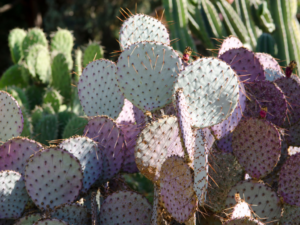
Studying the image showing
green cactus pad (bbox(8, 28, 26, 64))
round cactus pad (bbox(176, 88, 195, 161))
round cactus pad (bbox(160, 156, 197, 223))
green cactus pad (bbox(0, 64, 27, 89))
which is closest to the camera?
round cactus pad (bbox(176, 88, 195, 161))

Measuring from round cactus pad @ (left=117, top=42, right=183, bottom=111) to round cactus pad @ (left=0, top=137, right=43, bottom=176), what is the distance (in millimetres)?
620

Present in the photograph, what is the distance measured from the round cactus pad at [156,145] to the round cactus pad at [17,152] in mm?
647

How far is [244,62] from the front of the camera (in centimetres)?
183

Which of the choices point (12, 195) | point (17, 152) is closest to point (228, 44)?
point (17, 152)

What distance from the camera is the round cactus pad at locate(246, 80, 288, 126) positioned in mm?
1771

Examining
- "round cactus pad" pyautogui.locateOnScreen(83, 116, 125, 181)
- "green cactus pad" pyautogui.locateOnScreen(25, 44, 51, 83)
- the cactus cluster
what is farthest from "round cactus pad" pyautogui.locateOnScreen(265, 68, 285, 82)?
"green cactus pad" pyautogui.locateOnScreen(25, 44, 51, 83)

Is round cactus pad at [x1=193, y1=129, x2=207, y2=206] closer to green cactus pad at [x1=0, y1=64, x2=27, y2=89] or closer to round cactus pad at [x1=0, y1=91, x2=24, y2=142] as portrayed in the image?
round cactus pad at [x1=0, y1=91, x2=24, y2=142]

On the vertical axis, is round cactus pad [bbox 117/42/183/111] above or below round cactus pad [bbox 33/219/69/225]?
above

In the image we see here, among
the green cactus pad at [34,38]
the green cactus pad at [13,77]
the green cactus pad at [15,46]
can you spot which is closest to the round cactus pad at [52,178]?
the green cactus pad at [13,77]

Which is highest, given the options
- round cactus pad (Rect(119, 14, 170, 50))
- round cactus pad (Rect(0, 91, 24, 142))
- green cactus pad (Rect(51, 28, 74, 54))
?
round cactus pad (Rect(119, 14, 170, 50))

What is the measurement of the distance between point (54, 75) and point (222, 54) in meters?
2.14

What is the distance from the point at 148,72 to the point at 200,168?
0.51 meters

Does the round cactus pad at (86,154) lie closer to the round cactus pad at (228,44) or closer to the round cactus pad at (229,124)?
the round cactus pad at (229,124)

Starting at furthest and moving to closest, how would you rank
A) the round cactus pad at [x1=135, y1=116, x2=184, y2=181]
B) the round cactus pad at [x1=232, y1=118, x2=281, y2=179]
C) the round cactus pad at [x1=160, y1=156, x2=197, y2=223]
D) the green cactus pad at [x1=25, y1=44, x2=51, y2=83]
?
the green cactus pad at [x1=25, y1=44, x2=51, y2=83] → the round cactus pad at [x1=232, y1=118, x2=281, y2=179] → the round cactus pad at [x1=135, y1=116, x2=184, y2=181] → the round cactus pad at [x1=160, y1=156, x2=197, y2=223]
